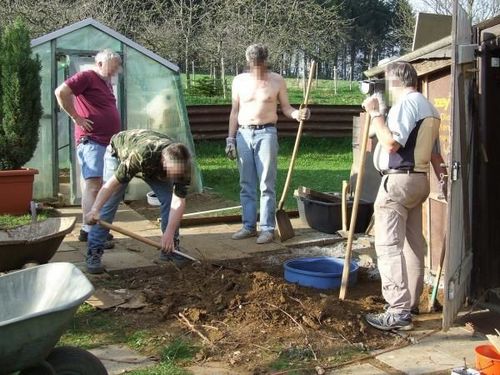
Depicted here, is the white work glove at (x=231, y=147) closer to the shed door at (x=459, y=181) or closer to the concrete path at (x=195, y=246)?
the concrete path at (x=195, y=246)

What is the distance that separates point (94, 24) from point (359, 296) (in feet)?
18.2

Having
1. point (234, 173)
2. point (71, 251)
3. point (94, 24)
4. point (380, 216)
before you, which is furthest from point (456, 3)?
point (234, 173)

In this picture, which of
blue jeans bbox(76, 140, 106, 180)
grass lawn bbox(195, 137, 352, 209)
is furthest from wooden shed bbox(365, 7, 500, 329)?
grass lawn bbox(195, 137, 352, 209)

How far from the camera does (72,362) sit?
3078 millimetres

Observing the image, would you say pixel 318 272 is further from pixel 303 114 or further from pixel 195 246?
pixel 303 114

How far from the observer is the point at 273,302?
14.7ft

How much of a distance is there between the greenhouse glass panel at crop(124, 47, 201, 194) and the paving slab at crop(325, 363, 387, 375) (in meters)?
5.64

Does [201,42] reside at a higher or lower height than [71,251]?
higher

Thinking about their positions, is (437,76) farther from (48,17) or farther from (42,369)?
(48,17)

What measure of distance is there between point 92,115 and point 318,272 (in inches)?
105

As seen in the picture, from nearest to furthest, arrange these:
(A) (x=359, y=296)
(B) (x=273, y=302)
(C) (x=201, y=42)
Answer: (B) (x=273, y=302), (A) (x=359, y=296), (C) (x=201, y=42)

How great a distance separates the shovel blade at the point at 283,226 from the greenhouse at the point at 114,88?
284 centimetres

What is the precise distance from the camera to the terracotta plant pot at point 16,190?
785 cm

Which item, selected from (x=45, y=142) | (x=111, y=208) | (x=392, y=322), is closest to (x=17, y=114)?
(x=45, y=142)
